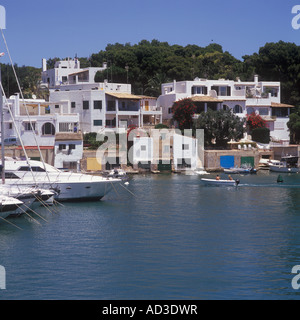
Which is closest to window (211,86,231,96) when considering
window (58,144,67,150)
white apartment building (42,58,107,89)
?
white apartment building (42,58,107,89)

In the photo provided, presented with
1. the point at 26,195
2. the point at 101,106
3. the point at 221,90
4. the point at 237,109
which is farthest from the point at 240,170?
the point at 26,195

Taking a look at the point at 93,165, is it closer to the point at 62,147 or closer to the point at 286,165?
the point at 62,147

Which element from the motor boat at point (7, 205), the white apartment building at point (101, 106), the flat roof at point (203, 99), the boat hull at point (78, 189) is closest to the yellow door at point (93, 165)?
the white apartment building at point (101, 106)

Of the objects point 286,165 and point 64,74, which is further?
point 64,74

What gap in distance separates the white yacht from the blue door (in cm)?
3547

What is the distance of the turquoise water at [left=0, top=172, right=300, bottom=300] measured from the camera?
26.1 meters

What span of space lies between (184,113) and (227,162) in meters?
11.3

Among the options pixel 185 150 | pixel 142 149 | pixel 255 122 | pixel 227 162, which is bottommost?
pixel 227 162

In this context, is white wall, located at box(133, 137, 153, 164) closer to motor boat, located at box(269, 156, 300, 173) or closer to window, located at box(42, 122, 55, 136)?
window, located at box(42, 122, 55, 136)

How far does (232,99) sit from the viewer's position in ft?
319

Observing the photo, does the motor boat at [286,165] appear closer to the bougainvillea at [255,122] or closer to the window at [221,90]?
the bougainvillea at [255,122]

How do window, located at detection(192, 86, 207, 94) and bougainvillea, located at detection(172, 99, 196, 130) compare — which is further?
window, located at detection(192, 86, 207, 94)

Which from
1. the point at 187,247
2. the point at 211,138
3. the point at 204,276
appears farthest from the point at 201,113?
the point at 204,276

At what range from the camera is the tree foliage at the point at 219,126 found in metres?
86.2
